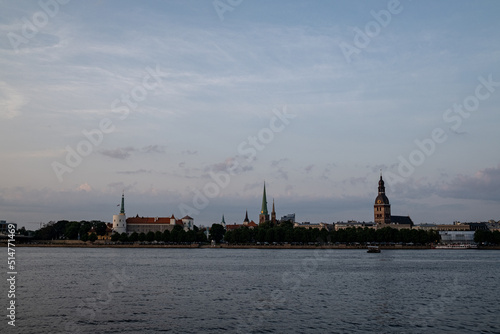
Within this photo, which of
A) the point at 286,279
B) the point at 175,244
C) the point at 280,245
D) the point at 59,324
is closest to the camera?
the point at 59,324

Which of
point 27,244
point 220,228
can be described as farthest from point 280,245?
point 27,244

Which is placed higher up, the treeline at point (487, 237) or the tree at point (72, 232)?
the tree at point (72, 232)

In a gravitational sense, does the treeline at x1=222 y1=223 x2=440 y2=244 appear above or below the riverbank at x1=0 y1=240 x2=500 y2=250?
above

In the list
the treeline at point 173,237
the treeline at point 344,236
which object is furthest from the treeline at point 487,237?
the treeline at point 173,237

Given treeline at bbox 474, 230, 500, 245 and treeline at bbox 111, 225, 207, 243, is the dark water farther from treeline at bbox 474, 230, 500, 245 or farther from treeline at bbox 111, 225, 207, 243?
treeline at bbox 474, 230, 500, 245

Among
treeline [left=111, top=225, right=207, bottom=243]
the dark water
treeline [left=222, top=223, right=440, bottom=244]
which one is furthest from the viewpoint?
treeline [left=111, top=225, right=207, bottom=243]

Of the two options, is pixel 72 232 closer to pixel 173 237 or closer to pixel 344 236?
pixel 173 237

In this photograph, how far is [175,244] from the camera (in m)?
177

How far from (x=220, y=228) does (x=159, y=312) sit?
6157 inches

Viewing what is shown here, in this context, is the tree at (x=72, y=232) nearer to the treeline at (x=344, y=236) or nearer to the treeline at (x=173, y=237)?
the treeline at (x=173, y=237)

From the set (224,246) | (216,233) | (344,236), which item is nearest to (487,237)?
(344,236)

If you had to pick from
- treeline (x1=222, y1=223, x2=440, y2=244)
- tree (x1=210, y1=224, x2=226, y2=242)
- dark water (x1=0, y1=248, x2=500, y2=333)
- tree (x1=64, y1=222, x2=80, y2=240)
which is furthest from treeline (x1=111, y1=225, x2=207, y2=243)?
dark water (x1=0, y1=248, x2=500, y2=333)

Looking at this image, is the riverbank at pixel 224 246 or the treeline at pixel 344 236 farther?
the treeline at pixel 344 236

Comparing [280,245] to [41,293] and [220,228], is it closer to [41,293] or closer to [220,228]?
[220,228]
